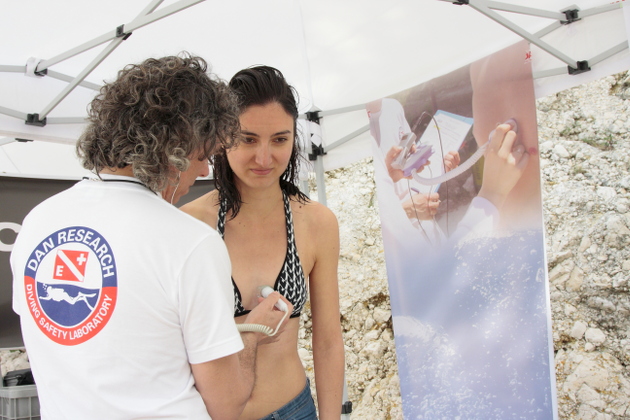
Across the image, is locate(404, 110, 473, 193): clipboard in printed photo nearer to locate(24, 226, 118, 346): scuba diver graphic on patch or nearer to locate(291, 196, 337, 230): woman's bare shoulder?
locate(291, 196, 337, 230): woman's bare shoulder

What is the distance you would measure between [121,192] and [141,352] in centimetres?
24

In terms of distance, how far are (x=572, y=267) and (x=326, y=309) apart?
4248mm

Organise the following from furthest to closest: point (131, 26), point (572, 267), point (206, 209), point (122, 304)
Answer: point (572, 267) < point (131, 26) < point (206, 209) < point (122, 304)

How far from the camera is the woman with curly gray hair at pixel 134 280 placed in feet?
2.31

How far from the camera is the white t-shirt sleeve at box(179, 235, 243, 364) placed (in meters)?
0.72

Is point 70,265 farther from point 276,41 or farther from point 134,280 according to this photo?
point 276,41

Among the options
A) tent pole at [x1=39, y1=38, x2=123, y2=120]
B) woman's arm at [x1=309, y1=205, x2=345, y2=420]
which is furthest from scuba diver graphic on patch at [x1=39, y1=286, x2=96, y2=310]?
tent pole at [x1=39, y1=38, x2=123, y2=120]

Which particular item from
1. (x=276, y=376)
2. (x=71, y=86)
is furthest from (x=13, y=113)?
(x=276, y=376)

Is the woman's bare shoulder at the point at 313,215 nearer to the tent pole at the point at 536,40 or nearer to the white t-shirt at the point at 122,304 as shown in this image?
the white t-shirt at the point at 122,304

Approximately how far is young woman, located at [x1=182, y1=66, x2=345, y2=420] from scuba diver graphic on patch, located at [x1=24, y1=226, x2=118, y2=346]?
23.3 inches

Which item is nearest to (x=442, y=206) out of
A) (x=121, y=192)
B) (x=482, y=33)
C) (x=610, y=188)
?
(x=482, y=33)

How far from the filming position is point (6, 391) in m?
2.10

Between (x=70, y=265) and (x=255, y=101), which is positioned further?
(x=255, y=101)

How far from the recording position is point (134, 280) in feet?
2.30
